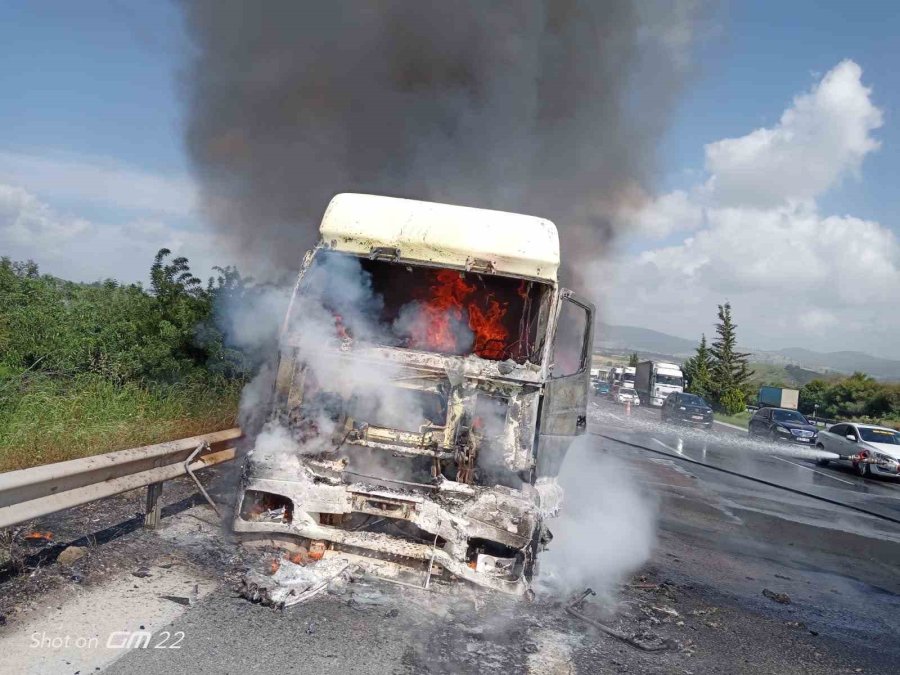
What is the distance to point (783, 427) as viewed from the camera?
24.0 metres

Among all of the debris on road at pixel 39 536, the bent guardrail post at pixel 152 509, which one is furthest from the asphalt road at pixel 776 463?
the debris on road at pixel 39 536

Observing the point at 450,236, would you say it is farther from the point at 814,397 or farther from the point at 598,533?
the point at 814,397

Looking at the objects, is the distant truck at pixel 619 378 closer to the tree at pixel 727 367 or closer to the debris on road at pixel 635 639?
the tree at pixel 727 367

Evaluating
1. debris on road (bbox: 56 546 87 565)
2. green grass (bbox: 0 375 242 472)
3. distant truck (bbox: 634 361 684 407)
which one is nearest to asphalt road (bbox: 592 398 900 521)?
green grass (bbox: 0 375 242 472)

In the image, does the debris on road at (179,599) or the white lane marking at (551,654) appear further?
the debris on road at (179,599)

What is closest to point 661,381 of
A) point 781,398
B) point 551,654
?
point 781,398

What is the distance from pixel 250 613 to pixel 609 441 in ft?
47.1

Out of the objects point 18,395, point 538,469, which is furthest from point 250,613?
point 18,395

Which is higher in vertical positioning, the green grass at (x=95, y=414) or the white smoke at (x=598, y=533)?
the green grass at (x=95, y=414)

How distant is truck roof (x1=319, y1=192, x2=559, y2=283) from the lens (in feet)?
17.8

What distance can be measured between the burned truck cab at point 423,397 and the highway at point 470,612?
37 cm

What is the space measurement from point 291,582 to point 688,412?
26415mm

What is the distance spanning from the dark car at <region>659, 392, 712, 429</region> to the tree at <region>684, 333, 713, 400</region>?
70.9 ft

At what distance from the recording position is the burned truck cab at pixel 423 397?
4.26m
